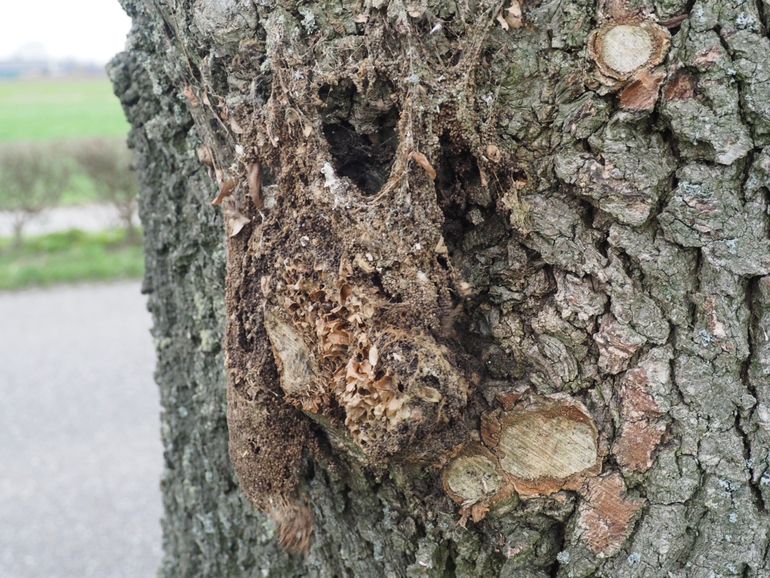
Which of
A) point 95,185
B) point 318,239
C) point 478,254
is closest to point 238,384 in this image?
point 318,239

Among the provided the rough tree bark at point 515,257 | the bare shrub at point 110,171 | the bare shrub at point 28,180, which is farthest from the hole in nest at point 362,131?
the bare shrub at point 28,180

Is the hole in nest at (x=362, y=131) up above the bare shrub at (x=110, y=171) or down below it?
above

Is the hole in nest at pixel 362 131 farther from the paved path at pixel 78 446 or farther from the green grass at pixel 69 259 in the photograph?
the green grass at pixel 69 259

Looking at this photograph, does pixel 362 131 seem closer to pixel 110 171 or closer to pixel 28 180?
pixel 110 171

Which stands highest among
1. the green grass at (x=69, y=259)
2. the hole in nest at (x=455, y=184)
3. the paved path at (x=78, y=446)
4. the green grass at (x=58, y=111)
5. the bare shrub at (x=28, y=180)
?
the green grass at (x=58, y=111)

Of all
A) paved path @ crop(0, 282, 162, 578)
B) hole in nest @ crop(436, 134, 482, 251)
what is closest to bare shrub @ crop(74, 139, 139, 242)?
paved path @ crop(0, 282, 162, 578)

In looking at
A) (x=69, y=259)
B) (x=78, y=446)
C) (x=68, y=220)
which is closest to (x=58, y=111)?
(x=68, y=220)

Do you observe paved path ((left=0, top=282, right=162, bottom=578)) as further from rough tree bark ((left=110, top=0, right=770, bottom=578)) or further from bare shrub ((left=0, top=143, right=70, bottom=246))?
rough tree bark ((left=110, top=0, right=770, bottom=578))

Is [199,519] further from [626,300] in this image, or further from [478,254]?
[626,300]
